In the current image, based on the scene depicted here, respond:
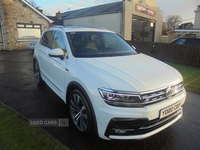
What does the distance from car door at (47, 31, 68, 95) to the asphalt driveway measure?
668mm

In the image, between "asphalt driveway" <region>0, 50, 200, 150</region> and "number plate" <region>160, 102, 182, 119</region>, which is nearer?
"number plate" <region>160, 102, 182, 119</region>

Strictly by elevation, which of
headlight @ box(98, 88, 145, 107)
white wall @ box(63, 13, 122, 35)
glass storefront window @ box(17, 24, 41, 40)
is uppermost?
white wall @ box(63, 13, 122, 35)

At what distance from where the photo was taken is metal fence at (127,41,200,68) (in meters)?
8.98

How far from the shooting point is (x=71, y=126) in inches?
121

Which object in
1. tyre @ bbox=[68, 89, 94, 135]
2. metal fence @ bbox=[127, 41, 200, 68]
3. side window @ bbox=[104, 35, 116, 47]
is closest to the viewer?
tyre @ bbox=[68, 89, 94, 135]

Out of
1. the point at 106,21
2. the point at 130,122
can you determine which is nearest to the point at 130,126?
the point at 130,122

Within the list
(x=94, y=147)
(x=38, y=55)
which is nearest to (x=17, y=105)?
(x=38, y=55)

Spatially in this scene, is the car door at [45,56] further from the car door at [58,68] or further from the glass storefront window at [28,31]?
the glass storefront window at [28,31]

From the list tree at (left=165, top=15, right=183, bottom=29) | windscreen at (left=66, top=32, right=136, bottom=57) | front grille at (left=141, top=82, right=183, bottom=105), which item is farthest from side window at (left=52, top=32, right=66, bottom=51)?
tree at (left=165, top=15, right=183, bottom=29)

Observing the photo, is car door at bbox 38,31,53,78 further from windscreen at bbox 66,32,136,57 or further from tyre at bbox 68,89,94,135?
tyre at bbox 68,89,94,135

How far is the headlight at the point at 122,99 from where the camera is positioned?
2111 mm

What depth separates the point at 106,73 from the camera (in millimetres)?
2363

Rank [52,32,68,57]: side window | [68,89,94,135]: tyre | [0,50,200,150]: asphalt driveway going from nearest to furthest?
[68,89,94,135]: tyre < [0,50,200,150]: asphalt driveway < [52,32,68,57]: side window

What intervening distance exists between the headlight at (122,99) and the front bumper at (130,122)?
66mm
